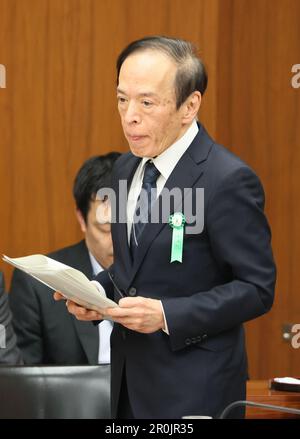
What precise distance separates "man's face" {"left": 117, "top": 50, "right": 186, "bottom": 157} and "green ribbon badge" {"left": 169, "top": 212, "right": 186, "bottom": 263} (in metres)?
0.17

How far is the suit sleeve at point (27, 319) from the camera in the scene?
3.36 m

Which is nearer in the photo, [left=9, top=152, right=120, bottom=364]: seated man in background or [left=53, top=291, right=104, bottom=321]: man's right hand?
[left=53, top=291, right=104, bottom=321]: man's right hand

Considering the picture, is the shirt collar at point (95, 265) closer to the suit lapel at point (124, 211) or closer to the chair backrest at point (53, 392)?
the chair backrest at point (53, 392)

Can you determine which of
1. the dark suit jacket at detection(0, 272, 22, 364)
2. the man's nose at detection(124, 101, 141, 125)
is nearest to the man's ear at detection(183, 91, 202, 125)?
the man's nose at detection(124, 101, 141, 125)

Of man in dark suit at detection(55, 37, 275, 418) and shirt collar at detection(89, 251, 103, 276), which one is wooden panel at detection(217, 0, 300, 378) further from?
man in dark suit at detection(55, 37, 275, 418)

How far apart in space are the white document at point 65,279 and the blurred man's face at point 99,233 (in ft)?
4.63

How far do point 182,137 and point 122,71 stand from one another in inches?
8.2

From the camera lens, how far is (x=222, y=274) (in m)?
2.17

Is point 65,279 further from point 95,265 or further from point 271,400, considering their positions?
point 95,265

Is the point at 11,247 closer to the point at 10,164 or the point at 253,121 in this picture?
the point at 10,164

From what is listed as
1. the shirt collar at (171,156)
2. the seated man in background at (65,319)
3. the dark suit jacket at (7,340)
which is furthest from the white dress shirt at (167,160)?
the seated man in background at (65,319)

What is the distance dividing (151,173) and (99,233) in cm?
131

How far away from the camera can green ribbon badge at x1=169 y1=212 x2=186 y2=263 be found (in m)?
2.12

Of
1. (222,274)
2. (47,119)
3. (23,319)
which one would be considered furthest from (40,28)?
→ (222,274)
